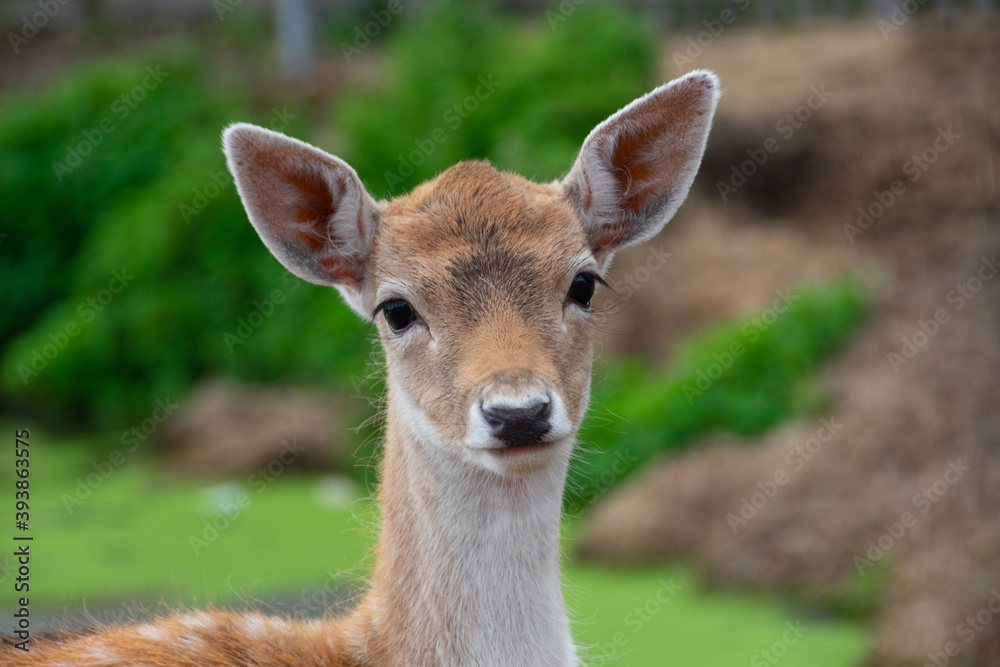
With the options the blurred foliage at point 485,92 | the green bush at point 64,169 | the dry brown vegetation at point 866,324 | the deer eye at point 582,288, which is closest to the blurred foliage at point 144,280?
the green bush at point 64,169

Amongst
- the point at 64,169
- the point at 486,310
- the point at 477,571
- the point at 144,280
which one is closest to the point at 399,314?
the point at 486,310

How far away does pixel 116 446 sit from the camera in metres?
10.0

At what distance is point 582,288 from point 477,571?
0.88 meters

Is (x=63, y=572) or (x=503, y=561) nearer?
(x=503, y=561)

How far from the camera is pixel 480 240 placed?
11.1ft

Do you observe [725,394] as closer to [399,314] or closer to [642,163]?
[642,163]

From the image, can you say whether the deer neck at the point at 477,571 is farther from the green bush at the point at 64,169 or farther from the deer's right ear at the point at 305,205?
the green bush at the point at 64,169

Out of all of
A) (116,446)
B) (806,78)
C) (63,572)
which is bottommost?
(116,446)

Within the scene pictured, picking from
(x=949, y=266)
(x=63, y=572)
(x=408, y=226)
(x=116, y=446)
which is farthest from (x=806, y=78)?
(x=408, y=226)

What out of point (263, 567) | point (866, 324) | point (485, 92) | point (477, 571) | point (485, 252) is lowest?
point (263, 567)

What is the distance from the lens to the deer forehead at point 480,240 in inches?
131

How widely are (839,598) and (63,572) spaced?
493 centimetres

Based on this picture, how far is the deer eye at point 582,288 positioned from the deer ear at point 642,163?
26 centimetres

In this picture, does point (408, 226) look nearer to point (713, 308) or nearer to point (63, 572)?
point (63, 572)
